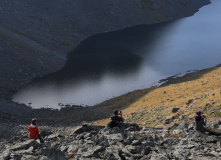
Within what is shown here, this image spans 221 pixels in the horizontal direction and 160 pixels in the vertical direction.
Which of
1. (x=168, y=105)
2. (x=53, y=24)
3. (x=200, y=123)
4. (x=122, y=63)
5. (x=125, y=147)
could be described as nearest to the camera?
(x=125, y=147)

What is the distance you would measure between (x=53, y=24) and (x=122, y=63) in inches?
1899

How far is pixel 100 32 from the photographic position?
423ft

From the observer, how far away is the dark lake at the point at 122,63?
209ft

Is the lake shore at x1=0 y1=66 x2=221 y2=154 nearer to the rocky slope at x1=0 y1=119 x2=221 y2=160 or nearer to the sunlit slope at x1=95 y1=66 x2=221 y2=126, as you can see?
the sunlit slope at x1=95 y1=66 x2=221 y2=126

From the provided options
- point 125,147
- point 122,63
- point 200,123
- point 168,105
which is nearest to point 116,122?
point 125,147

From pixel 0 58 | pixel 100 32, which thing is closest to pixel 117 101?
pixel 0 58

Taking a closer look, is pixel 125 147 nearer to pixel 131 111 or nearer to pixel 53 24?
pixel 131 111

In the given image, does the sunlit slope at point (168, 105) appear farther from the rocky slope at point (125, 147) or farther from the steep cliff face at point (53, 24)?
the steep cliff face at point (53, 24)

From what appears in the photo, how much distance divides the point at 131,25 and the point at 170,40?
1499 inches

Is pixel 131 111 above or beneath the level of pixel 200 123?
above

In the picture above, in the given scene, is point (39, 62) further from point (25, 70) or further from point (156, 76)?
point (156, 76)

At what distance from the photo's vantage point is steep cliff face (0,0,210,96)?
75.8 metres

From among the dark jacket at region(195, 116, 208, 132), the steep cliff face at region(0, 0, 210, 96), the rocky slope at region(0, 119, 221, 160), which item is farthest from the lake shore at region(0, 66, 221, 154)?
the steep cliff face at region(0, 0, 210, 96)

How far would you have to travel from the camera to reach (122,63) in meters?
84.3
